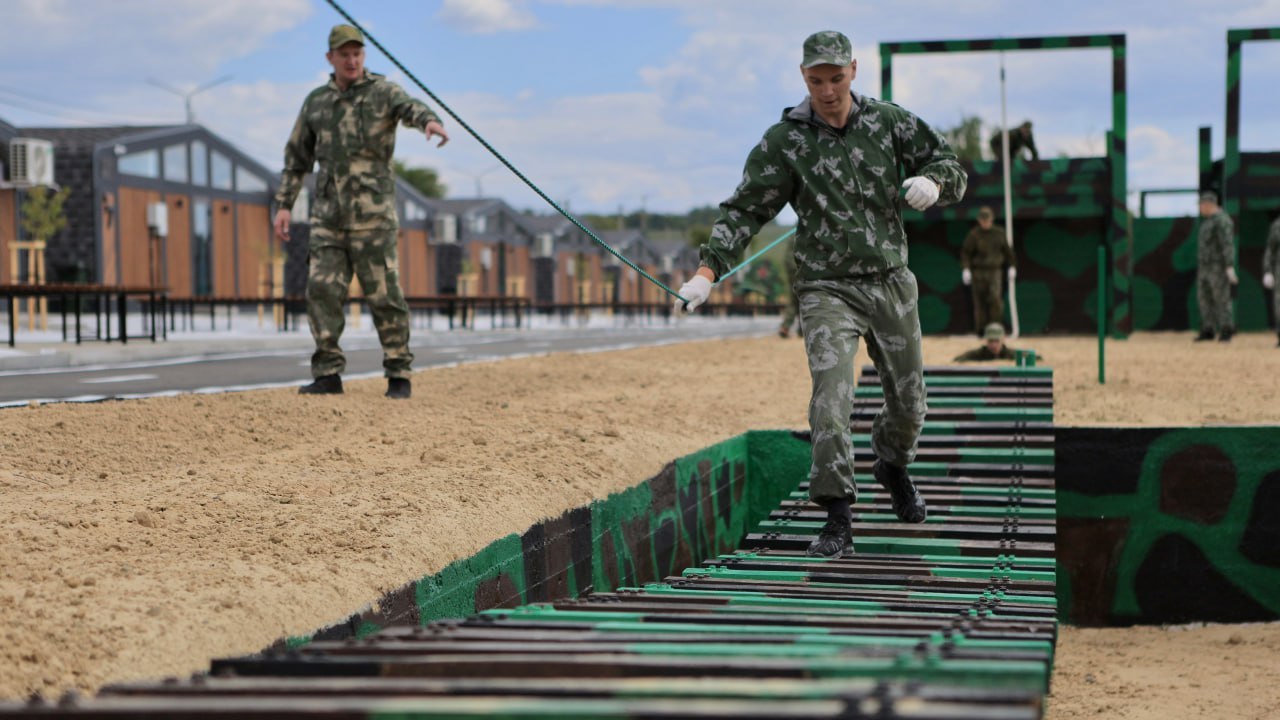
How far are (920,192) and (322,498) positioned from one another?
2.46 metres

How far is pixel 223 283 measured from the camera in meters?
41.6

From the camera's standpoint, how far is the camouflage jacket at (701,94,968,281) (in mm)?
5164

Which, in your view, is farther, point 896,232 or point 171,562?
point 896,232

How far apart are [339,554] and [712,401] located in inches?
221

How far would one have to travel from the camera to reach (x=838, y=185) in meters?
5.17

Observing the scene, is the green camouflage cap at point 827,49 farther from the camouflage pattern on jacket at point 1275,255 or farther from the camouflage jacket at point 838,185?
the camouflage pattern on jacket at point 1275,255

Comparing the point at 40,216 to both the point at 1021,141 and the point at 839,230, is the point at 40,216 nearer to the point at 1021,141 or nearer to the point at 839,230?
the point at 1021,141

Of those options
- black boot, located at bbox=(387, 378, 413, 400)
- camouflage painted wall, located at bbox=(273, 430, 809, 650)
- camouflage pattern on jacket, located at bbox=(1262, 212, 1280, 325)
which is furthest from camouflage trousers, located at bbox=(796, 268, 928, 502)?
camouflage pattern on jacket, located at bbox=(1262, 212, 1280, 325)

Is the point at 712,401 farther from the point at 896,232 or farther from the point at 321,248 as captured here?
the point at 896,232

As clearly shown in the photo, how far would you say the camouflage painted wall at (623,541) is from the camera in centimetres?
426

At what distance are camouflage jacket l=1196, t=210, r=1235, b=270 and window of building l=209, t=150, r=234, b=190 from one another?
99.8 feet

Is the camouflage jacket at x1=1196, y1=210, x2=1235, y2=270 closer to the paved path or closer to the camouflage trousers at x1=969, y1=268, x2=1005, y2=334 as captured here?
the camouflage trousers at x1=969, y1=268, x2=1005, y2=334

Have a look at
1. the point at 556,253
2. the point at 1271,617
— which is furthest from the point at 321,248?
the point at 556,253

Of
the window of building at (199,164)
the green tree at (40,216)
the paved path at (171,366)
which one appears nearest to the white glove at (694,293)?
the paved path at (171,366)
